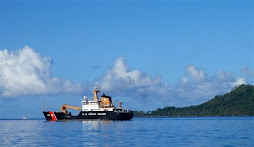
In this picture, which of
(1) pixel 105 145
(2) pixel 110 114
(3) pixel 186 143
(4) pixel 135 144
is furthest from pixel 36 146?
(2) pixel 110 114

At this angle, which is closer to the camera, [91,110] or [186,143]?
[186,143]

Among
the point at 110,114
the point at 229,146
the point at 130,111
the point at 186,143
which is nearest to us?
the point at 229,146

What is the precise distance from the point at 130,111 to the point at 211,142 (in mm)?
97412

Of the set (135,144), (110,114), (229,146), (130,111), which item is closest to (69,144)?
(135,144)

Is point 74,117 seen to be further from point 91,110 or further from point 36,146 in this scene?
point 36,146

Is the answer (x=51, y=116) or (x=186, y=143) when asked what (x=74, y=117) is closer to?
(x=51, y=116)

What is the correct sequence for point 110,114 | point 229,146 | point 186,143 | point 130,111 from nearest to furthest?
1. point 229,146
2. point 186,143
3. point 110,114
4. point 130,111

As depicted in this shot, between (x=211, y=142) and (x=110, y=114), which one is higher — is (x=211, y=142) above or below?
below

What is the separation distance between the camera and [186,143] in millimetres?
63750

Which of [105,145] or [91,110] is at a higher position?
[91,110]

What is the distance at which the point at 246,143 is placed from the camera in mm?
63031

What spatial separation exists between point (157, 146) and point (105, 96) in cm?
9484

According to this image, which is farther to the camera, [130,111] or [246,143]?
[130,111]

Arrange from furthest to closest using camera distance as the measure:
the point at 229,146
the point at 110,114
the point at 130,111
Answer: the point at 130,111
the point at 110,114
the point at 229,146
